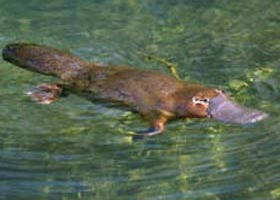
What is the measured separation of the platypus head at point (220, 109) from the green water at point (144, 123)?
10 cm

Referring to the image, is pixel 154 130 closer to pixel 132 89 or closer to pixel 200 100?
pixel 200 100

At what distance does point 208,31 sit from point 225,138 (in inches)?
86.4

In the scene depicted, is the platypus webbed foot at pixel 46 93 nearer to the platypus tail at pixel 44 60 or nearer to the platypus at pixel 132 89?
the platypus at pixel 132 89

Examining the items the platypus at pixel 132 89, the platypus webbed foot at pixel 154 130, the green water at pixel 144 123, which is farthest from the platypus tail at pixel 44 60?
the platypus webbed foot at pixel 154 130

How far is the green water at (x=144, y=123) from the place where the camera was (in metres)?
4.46

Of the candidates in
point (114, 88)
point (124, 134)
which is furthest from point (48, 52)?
point (124, 134)

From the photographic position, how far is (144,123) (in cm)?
507

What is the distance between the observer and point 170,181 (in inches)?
176

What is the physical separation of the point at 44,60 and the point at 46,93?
0.42 meters

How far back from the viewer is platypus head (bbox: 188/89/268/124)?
4879 mm

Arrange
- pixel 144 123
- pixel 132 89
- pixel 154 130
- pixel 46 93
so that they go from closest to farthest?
pixel 154 130
pixel 144 123
pixel 132 89
pixel 46 93

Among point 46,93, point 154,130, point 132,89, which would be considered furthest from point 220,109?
point 46,93

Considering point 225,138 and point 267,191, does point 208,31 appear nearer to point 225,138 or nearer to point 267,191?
point 225,138

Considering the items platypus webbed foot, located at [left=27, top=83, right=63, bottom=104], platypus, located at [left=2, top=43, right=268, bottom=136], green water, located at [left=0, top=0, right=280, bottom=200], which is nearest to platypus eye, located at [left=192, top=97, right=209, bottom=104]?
platypus, located at [left=2, top=43, right=268, bottom=136]
